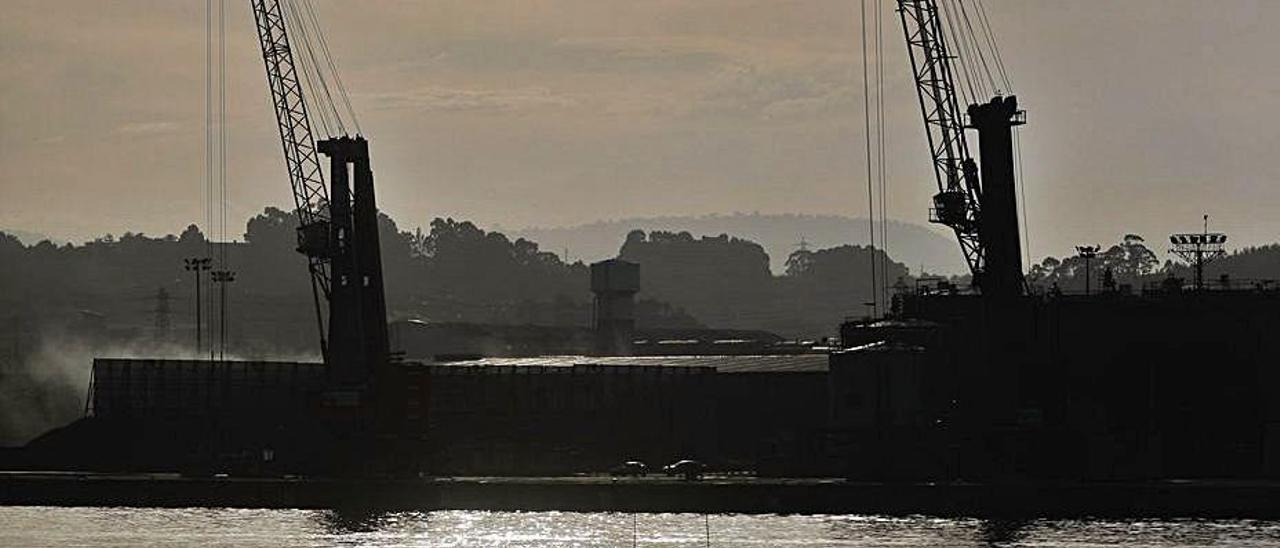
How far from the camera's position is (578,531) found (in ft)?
366

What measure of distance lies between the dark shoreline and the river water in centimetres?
116

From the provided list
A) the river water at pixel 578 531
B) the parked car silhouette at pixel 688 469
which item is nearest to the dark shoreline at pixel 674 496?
the river water at pixel 578 531

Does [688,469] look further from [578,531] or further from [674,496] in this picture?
[578,531]

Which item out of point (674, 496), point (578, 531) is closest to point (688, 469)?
point (674, 496)

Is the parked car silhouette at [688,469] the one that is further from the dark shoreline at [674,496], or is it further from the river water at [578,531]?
the river water at [578,531]

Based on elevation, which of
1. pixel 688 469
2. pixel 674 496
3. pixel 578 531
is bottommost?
pixel 578 531

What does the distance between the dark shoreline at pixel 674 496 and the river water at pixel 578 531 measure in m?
1.16

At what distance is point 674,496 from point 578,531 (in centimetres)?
772

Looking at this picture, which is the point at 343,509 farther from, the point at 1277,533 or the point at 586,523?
the point at 1277,533

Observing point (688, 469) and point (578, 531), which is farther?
point (688, 469)

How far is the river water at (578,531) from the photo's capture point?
107m

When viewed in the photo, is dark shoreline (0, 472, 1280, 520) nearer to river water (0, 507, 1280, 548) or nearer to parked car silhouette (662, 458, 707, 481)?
river water (0, 507, 1280, 548)

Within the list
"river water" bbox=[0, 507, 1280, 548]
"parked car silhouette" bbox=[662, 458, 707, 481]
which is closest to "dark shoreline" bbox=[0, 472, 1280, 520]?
"river water" bbox=[0, 507, 1280, 548]

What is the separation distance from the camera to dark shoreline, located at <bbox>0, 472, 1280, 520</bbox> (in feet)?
379
